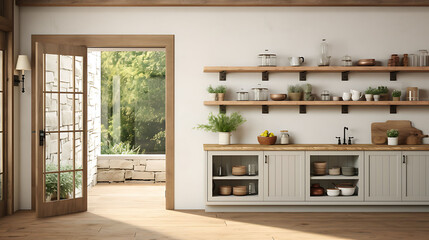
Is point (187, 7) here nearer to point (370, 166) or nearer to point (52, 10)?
point (52, 10)

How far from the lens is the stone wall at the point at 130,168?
8336 millimetres

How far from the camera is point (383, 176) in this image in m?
5.71

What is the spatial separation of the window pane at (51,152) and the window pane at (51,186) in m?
0.08

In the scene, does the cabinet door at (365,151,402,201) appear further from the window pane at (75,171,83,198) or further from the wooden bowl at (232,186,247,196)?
the window pane at (75,171,83,198)

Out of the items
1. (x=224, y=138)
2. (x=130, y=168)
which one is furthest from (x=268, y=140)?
(x=130, y=168)

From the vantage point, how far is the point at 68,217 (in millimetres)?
5613

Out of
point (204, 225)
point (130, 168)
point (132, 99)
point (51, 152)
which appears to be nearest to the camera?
point (204, 225)

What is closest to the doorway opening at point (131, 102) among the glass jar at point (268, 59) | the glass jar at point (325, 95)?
the glass jar at point (268, 59)

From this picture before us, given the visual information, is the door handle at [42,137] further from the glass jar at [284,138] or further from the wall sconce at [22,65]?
the glass jar at [284,138]

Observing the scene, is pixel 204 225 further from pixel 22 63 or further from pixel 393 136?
pixel 22 63

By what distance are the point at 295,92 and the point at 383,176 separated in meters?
1.52

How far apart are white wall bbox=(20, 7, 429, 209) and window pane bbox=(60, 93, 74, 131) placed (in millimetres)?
594

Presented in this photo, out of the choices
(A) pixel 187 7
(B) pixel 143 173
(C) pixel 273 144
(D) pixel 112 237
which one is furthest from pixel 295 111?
(B) pixel 143 173

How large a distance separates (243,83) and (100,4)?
2.13 metres
